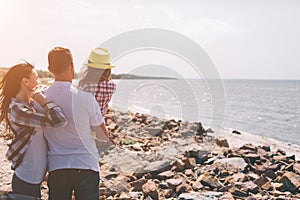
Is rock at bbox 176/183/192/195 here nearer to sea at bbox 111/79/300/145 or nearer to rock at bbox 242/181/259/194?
rock at bbox 242/181/259/194

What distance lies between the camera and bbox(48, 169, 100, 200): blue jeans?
2.87 meters

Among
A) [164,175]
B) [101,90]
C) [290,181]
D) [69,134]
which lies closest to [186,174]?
[164,175]

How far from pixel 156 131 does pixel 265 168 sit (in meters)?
5.68

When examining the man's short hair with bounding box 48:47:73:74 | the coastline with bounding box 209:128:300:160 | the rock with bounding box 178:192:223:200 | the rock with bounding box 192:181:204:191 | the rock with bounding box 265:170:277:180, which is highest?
the man's short hair with bounding box 48:47:73:74

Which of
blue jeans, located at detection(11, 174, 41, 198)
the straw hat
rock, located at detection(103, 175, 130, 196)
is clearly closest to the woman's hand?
blue jeans, located at detection(11, 174, 41, 198)

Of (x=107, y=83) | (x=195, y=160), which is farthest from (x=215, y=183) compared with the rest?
(x=107, y=83)

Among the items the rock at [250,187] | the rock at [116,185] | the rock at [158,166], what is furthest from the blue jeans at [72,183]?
the rock at [158,166]

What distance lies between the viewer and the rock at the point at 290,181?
257 inches

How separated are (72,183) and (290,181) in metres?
4.79

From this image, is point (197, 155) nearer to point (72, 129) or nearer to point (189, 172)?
point (189, 172)

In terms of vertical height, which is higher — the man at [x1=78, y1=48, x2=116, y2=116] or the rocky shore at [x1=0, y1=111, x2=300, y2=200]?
the man at [x1=78, y1=48, x2=116, y2=116]

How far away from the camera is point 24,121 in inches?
111

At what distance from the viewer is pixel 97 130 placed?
2947mm

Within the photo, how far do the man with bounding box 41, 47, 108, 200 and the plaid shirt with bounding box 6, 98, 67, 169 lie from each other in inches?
4.1
